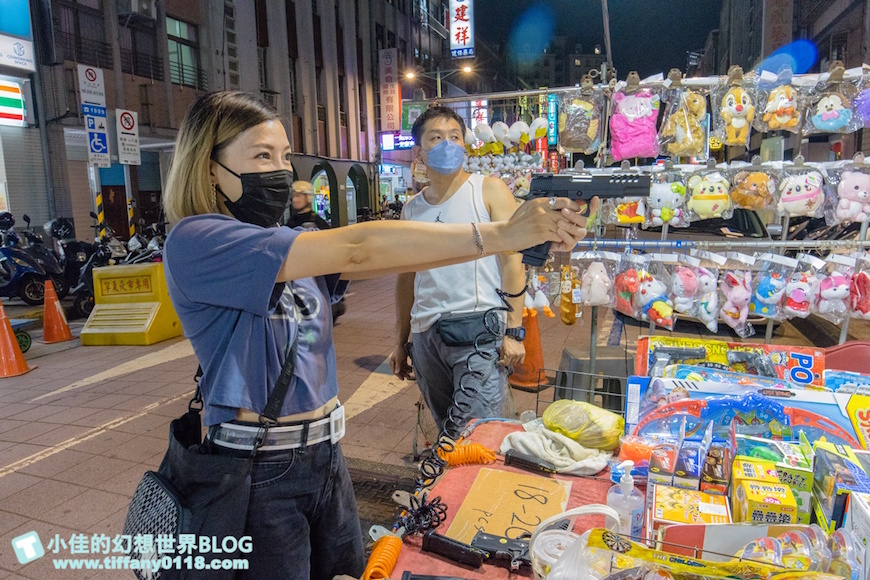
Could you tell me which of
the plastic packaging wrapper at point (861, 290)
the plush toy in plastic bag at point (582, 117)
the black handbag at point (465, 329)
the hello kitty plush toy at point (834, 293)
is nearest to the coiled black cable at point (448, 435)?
the black handbag at point (465, 329)

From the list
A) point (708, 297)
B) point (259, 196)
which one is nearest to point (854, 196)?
point (708, 297)

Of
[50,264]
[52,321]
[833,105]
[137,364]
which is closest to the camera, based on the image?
[833,105]

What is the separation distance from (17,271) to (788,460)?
35.5 ft

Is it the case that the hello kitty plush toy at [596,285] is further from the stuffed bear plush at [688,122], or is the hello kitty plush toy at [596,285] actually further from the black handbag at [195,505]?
the black handbag at [195,505]

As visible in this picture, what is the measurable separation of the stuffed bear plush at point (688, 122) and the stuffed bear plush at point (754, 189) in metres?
0.30

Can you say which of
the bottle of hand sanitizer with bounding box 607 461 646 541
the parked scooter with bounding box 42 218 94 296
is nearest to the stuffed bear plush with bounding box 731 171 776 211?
the bottle of hand sanitizer with bounding box 607 461 646 541

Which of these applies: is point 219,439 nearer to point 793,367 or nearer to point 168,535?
point 168,535

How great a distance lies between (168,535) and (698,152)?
3124 mm

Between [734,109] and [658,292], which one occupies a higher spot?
[734,109]

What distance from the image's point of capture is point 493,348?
291 cm

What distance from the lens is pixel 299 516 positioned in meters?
1.61

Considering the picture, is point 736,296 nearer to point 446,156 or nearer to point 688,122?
point 688,122

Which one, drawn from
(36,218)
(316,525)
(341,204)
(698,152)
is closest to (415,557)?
(316,525)

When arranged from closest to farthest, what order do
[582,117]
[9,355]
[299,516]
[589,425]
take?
[299,516] < [589,425] < [582,117] < [9,355]
